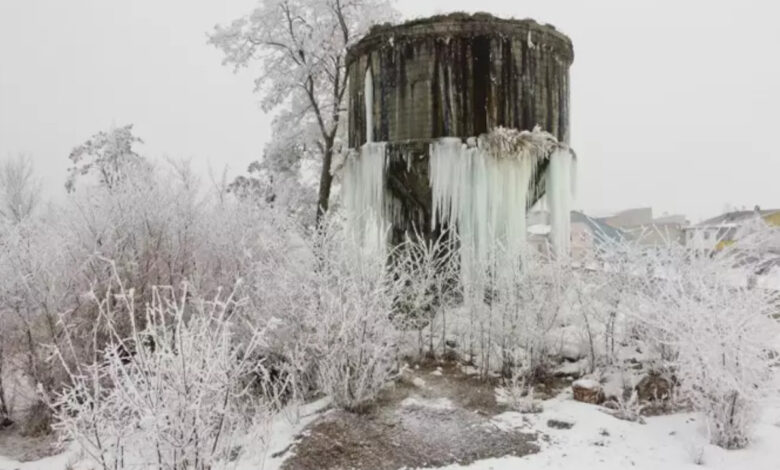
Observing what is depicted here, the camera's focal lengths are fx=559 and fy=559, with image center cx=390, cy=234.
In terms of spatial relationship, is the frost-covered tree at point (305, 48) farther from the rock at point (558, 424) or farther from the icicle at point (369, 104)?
the rock at point (558, 424)

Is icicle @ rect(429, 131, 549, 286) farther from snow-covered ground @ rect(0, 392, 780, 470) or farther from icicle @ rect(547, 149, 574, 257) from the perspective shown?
snow-covered ground @ rect(0, 392, 780, 470)

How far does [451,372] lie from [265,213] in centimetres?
478

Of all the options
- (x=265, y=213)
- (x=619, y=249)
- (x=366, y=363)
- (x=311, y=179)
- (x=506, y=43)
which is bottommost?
(x=366, y=363)

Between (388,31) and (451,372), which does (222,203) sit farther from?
(451,372)

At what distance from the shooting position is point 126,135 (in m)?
20.6

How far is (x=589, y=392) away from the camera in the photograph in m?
6.10

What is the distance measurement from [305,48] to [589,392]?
1252cm

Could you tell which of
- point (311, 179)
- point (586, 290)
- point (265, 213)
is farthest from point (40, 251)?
point (311, 179)

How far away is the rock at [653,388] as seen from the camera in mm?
6141

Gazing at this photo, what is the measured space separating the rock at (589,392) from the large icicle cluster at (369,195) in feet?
12.5

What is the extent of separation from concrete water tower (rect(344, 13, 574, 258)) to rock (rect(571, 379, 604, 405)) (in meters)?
3.46

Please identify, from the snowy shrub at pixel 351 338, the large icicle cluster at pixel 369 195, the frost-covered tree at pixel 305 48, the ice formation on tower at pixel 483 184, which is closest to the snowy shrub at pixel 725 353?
the snowy shrub at pixel 351 338

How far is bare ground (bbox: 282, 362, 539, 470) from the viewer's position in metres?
4.75

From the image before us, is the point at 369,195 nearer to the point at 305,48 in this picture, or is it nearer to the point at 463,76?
the point at 463,76
